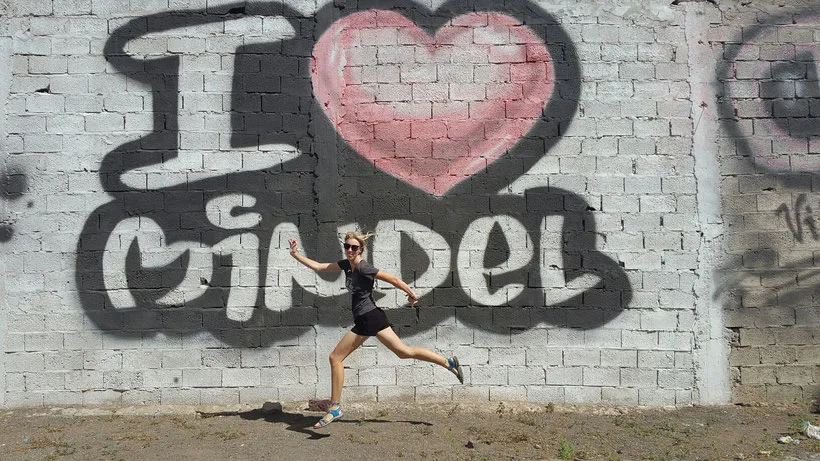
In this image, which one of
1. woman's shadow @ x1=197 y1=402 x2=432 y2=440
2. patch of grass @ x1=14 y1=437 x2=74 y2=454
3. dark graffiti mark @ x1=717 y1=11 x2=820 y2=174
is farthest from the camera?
dark graffiti mark @ x1=717 y1=11 x2=820 y2=174

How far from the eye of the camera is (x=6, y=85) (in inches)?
229

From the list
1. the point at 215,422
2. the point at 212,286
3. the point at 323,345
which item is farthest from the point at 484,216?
the point at 215,422

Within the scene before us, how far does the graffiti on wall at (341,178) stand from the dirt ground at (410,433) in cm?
74

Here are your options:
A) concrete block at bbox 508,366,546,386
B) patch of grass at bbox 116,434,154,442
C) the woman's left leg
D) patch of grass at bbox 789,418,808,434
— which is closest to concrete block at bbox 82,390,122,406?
patch of grass at bbox 116,434,154,442

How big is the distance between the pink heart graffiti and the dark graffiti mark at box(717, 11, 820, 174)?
1.62 meters

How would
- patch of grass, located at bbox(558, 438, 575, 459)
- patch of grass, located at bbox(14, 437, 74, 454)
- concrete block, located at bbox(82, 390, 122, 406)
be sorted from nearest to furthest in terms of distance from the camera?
patch of grass, located at bbox(558, 438, 575, 459) < patch of grass, located at bbox(14, 437, 74, 454) < concrete block, located at bbox(82, 390, 122, 406)

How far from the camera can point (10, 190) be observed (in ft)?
18.9

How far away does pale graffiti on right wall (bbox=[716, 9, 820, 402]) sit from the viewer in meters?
5.80

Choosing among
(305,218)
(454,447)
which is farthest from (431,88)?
(454,447)

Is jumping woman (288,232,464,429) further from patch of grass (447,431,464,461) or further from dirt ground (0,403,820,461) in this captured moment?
patch of grass (447,431,464,461)

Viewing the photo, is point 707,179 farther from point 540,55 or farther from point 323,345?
point 323,345

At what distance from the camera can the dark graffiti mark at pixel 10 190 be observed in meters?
5.77

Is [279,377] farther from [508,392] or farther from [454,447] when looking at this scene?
[508,392]

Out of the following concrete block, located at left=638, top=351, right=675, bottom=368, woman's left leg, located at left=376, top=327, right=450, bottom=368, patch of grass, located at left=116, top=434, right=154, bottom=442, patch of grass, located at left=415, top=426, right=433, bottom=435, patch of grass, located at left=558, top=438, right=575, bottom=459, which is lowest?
patch of grass, located at left=558, top=438, right=575, bottom=459
